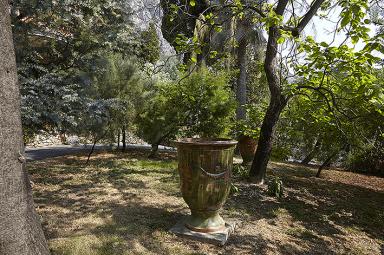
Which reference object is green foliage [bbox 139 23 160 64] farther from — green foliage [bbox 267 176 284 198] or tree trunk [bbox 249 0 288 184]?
green foliage [bbox 267 176 284 198]

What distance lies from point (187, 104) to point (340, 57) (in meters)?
4.52

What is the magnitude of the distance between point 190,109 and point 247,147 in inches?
72.3

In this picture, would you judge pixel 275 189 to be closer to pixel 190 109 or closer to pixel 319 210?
pixel 319 210

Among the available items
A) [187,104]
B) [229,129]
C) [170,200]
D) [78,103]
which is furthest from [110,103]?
[229,129]

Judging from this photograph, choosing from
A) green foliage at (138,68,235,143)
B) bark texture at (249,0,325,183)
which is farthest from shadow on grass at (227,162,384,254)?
green foliage at (138,68,235,143)

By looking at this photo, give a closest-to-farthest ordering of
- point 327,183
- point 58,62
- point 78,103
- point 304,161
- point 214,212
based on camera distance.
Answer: point 214,212 < point 78,103 < point 58,62 < point 327,183 < point 304,161

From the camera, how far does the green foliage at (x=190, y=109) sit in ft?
27.6

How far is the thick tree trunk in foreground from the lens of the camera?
6.92 feet

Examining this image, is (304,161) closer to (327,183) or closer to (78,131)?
(327,183)

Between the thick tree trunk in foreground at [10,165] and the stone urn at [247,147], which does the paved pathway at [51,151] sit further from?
the thick tree trunk in foreground at [10,165]

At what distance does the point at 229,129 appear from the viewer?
28.5 feet

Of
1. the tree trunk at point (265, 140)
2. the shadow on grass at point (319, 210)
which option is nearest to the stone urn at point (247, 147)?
the shadow on grass at point (319, 210)

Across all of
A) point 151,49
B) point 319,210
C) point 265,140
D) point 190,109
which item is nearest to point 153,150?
point 190,109

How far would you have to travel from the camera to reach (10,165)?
2.15 metres
